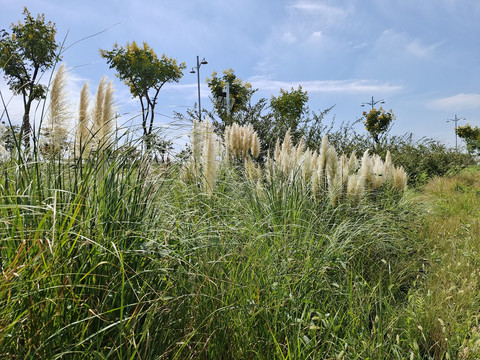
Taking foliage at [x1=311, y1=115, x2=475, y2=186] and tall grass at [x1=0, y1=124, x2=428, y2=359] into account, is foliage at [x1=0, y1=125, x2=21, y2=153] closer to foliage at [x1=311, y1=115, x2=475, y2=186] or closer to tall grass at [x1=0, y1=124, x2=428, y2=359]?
tall grass at [x1=0, y1=124, x2=428, y2=359]

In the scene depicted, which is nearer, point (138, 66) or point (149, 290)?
point (149, 290)

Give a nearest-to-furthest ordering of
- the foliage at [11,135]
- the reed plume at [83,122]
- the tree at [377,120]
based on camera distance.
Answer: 1. the foliage at [11,135]
2. the reed plume at [83,122]
3. the tree at [377,120]

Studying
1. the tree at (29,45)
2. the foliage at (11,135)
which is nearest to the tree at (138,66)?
the tree at (29,45)

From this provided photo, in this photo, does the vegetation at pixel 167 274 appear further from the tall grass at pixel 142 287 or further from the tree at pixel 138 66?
the tree at pixel 138 66

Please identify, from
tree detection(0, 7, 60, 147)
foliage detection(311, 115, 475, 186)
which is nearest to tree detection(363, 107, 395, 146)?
foliage detection(311, 115, 475, 186)

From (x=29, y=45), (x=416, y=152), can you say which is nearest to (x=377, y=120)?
(x=416, y=152)

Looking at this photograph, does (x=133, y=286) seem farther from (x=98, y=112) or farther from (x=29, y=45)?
(x=29, y=45)

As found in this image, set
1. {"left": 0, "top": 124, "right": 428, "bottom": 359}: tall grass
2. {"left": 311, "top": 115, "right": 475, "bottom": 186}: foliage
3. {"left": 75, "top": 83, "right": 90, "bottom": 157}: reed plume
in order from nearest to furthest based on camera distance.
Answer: {"left": 0, "top": 124, "right": 428, "bottom": 359}: tall grass
{"left": 75, "top": 83, "right": 90, "bottom": 157}: reed plume
{"left": 311, "top": 115, "right": 475, "bottom": 186}: foliage

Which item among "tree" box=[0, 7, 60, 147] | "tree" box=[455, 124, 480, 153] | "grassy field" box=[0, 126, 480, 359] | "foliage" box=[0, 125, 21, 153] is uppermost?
"tree" box=[0, 7, 60, 147]

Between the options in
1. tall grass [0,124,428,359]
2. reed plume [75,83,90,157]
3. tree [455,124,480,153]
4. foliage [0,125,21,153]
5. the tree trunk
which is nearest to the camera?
tall grass [0,124,428,359]

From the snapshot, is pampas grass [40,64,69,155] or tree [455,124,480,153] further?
tree [455,124,480,153]

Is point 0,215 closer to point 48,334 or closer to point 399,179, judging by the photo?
point 48,334

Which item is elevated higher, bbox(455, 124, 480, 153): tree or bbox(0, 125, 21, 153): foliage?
bbox(455, 124, 480, 153): tree

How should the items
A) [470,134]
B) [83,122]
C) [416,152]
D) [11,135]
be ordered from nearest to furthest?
[83,122]
[11,135]
[416,152]
[470,134]
